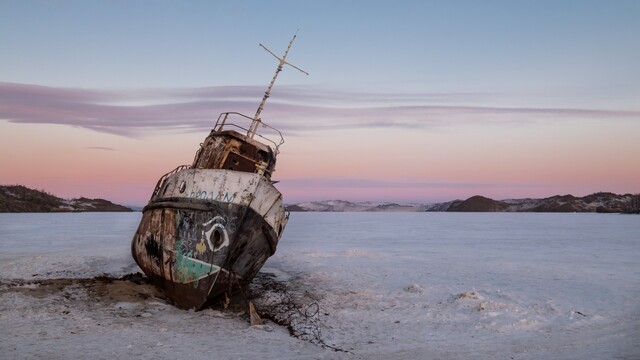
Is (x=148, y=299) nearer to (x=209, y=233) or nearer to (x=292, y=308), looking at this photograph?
(x=209, y=233)

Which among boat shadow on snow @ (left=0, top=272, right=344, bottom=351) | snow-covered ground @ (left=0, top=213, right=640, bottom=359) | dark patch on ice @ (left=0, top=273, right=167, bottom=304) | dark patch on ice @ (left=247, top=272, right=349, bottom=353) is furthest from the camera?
dark patch on ice @ (left=0, top=273, right=167, bottom=304)

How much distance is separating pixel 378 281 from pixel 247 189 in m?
5.28

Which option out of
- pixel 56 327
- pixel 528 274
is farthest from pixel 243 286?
pixel 528 274

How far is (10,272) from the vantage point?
14383mm

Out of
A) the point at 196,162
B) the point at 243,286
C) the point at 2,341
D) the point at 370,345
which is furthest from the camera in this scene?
the point at 196,162

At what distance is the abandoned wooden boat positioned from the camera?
405 inches

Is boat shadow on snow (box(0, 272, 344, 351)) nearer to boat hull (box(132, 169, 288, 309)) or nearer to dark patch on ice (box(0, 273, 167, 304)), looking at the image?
dark patch on ice (box(0, 273, 167, 304))

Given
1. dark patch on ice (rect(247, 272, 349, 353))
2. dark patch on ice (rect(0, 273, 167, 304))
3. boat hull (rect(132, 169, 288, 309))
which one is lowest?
dark patch on ice (rect(247, 272, 349, 353))

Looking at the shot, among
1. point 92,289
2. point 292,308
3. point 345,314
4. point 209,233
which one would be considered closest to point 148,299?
point 92,289

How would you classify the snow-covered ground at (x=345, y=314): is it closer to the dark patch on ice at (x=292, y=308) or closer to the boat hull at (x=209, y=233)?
the dark patch on ice at (x=292, y=308)

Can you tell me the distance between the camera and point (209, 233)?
10.3 meters

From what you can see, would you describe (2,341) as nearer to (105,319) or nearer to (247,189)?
(105,319)

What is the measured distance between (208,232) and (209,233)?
29mm

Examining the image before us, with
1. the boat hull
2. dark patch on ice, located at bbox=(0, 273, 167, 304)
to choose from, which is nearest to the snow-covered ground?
dark patch on ice, located at bbox=(0, 273, 167, 304)
